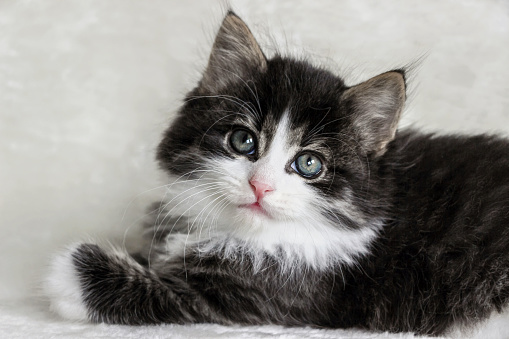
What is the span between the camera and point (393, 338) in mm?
2234

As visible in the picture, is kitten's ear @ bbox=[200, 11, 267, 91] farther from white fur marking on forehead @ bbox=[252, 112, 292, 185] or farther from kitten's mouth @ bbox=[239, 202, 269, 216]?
kitten's mouth @ bbox=[239, 202, 269, 216]

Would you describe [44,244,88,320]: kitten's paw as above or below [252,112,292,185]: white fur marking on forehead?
below

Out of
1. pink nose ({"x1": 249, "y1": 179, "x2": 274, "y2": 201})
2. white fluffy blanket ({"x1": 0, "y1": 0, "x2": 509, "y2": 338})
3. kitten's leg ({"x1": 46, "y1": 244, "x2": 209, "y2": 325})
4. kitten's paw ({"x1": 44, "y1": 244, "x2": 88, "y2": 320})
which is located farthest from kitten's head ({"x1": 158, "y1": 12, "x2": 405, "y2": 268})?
white fluffy blanket ({"x1": 0, "y1": 0, "x2": 509, "y2": 338})

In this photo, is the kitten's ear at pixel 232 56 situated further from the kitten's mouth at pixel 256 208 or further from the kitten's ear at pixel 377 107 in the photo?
the kitten's mouth at pixel 256 208

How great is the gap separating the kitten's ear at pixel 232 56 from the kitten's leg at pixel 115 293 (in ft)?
2.42

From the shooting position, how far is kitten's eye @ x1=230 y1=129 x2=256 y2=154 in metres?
2.30

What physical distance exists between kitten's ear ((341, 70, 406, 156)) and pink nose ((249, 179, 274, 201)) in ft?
1.47

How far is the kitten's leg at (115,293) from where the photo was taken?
2.28 meters

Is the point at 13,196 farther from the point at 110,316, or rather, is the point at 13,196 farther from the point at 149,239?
the point at 110,316

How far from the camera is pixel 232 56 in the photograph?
2.51m

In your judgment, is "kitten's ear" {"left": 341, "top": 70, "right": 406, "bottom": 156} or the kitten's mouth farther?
"kitten's ear" {"left": 341, "top": 70, "right": 406, "bottom": 156}

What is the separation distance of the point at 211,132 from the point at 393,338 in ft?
3.03

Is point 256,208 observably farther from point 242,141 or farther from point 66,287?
point 66,287

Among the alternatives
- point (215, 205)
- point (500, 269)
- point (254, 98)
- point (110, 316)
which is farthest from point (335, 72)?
point (110, 316)
